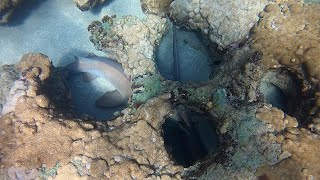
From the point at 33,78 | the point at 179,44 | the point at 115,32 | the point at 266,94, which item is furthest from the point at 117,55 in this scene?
the point at 266,94

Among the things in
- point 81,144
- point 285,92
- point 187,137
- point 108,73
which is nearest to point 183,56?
point 108,73

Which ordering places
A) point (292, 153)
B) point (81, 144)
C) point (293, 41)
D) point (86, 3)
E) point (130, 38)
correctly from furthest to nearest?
point (86, 3) < point (130, 38) < point (293, 41) < point (81, 144) < point (292, 153)

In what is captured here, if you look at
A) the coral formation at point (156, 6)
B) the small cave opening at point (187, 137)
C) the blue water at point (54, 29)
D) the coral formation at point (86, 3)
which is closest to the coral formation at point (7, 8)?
the blue water at point (54, 29)

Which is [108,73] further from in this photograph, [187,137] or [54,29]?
[187,137]

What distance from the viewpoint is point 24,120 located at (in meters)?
3.53

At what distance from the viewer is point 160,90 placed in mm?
4250

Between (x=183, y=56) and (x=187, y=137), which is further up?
(x=183, y=56)

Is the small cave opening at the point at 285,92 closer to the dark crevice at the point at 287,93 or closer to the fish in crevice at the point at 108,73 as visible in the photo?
the dark crevice at the point at 287,93

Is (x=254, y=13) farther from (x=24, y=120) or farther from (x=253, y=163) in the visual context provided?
(x=24, y=120)

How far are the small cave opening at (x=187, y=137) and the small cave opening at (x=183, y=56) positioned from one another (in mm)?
820

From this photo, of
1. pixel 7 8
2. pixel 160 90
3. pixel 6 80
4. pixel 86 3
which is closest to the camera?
pixel 6 80

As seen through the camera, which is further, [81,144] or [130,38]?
[130,38]

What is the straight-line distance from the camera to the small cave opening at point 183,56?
5105 mm

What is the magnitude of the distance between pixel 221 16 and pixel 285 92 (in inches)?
58.1
